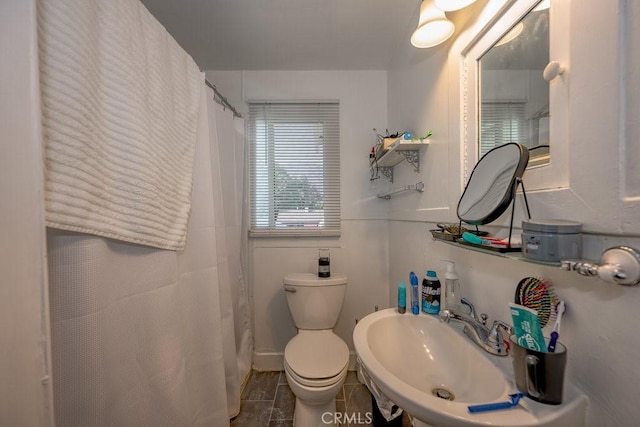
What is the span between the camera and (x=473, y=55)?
78 centimetres

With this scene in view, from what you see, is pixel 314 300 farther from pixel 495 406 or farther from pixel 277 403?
pixel 495 406

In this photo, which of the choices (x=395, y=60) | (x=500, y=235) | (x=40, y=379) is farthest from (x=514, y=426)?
(x=395, y=60)

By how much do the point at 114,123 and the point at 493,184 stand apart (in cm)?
110

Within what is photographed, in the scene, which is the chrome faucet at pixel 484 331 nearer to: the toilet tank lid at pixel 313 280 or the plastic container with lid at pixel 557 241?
the plastic container with lid at pixel 557 241

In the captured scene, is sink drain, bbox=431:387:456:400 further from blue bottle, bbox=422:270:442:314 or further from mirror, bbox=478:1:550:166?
mirror, bbox=478:1:550:166

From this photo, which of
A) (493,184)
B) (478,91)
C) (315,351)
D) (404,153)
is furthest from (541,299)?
(315,351)

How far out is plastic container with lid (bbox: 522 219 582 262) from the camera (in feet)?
1.38

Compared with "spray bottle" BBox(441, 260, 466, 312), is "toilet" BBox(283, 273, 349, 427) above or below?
below

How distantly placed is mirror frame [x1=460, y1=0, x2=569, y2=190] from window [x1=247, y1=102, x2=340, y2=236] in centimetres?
95

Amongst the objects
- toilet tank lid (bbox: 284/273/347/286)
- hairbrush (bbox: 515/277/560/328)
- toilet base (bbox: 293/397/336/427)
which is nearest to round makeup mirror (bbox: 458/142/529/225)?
hairbrush (bbox: 515/277/560/328)

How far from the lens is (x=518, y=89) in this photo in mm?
630

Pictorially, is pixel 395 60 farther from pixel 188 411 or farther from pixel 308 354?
pixel 188 411

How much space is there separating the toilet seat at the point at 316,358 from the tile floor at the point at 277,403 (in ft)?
1.28

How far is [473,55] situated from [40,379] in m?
1.46
